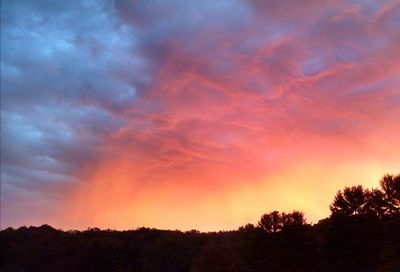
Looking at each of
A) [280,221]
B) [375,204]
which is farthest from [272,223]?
[375,204]

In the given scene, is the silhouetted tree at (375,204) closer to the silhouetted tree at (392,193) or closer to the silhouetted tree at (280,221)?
the silhouetted tree at (392,193)

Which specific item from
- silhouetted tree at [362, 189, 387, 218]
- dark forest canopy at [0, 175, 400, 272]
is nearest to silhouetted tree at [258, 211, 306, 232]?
dark forest canopy at [0, 175, 400, 272]

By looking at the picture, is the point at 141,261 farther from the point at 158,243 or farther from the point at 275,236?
the point at 275,236

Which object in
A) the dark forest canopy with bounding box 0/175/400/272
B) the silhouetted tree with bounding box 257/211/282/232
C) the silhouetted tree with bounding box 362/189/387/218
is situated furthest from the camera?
the silhouetted tree with bounding box 257/211/282/232

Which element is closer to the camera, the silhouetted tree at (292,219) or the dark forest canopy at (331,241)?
the dark forest canopy at (331,241)

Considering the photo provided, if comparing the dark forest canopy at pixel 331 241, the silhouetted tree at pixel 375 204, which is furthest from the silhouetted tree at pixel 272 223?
the silhouetted tree at pixel 375 204

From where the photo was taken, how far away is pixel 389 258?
201 ft

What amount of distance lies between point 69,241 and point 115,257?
16716 millimetres

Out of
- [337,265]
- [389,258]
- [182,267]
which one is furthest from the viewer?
[182,267]

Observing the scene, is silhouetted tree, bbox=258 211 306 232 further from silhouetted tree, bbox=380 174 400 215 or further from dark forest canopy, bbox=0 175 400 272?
silhouetted tree, bbox=380 174 400 215

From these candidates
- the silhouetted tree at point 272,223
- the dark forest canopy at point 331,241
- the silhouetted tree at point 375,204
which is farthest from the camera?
the silhouetted tree at point 272,223

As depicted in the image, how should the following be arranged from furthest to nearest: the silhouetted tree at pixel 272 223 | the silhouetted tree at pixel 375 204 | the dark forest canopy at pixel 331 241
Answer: the silhouetted tree at pixel 272 223 → the silhouetted tree at pixel 375 204 → the dark forest canopy at pixel 331 241

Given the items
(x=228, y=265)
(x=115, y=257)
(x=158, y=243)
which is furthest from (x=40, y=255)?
(x=228, y=265)

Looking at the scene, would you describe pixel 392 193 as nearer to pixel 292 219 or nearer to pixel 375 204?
pixel 375 204
